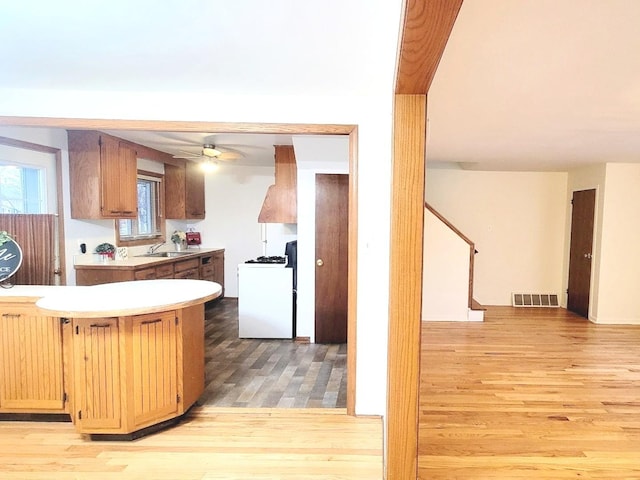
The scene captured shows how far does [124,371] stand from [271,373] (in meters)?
1.40

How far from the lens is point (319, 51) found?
1.67 m

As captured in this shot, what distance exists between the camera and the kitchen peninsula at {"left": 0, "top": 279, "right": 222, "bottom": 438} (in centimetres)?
201

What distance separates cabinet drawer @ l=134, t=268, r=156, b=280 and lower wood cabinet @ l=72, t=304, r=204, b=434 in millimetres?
1748

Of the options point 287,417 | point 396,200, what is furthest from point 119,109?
point 287,417

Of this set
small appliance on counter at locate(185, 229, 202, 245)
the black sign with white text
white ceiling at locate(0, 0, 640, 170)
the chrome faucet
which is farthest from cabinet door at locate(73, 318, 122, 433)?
small appliance on counter at locate(185, 229, 202, 245)

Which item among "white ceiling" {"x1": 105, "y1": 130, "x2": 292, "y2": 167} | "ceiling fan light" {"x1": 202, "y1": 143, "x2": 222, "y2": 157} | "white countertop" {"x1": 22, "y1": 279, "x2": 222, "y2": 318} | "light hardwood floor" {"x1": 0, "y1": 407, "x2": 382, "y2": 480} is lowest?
"light hardwood floor" {"x1": 0, "y1": 407, "x2": 382, "y2": 480}

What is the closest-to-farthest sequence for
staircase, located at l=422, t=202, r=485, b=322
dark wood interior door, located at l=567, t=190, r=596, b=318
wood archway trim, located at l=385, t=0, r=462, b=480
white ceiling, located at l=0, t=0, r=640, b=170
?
white ceiling, located at l=0, t=0, r=640, b=170 < wood archway trim, located at l=385, t=0, r=462, b=480 < staircase, located at l=422, t=202, r=485, b=322 < dark wood interior door, located at l=567, t=190, r=596, b=318

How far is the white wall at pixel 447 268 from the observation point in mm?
4887

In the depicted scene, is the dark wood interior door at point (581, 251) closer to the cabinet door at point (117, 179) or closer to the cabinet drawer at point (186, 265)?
the cabinet drawer at point (186, 265)

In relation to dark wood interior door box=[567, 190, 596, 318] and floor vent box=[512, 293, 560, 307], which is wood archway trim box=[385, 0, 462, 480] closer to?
dark wood interior door box=[567, 190, 596, 318]

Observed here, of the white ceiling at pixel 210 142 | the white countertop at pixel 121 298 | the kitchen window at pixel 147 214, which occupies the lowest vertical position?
the white countertop at pixel 121 298

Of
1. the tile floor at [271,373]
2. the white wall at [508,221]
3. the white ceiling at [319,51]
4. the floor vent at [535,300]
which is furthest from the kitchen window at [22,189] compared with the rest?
the floor vent at [535,300]

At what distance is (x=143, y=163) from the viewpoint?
479 cm

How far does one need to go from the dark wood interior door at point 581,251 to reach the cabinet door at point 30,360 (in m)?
6.33
